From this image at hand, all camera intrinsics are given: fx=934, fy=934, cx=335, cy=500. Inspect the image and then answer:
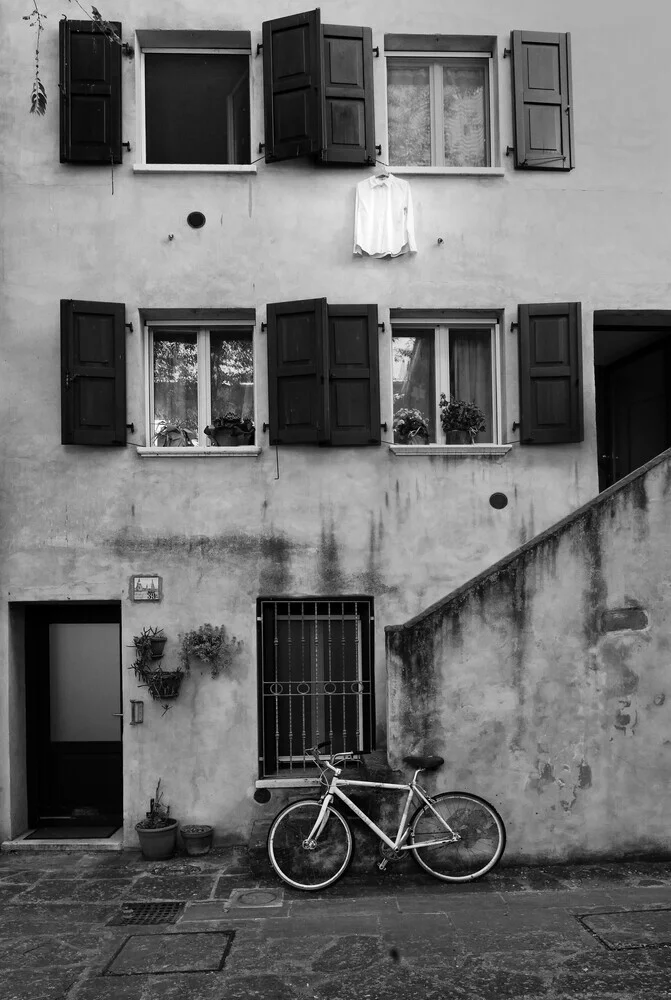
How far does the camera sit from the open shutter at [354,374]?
370 inches

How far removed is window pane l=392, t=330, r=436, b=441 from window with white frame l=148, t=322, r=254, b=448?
156 cm

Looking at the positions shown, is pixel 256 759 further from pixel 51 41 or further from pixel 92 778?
pixel 51 41

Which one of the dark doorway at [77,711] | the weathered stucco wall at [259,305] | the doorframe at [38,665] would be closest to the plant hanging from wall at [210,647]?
the weathered stucco wall at [259,305]

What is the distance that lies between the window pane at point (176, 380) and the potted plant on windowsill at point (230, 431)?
335 mm

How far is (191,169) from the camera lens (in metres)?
9.54

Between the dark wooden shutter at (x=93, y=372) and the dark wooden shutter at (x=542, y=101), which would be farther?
the dark wooden shutter at (x=542, y=101)

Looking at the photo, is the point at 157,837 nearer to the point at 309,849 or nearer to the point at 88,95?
the point at 309,849

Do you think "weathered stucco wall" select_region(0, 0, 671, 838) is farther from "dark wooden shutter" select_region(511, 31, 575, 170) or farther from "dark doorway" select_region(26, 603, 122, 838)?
"dark doorway" select_region(26, 603, 122, 838)

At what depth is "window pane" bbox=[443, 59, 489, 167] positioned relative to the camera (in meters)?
10.1

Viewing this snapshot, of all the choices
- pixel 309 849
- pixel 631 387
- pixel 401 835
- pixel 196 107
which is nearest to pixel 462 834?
pixel 401 835

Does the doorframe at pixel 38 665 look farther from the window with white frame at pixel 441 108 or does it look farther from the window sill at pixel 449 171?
the window with white frame at pixel 441 108

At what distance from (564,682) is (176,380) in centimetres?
497

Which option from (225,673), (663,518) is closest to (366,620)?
(225,673)

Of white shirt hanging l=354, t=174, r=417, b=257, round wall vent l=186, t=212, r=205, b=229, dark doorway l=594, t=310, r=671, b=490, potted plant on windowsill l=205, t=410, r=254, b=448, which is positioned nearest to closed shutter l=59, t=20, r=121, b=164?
round wall vent l=186, t=212, r=205, b=229
